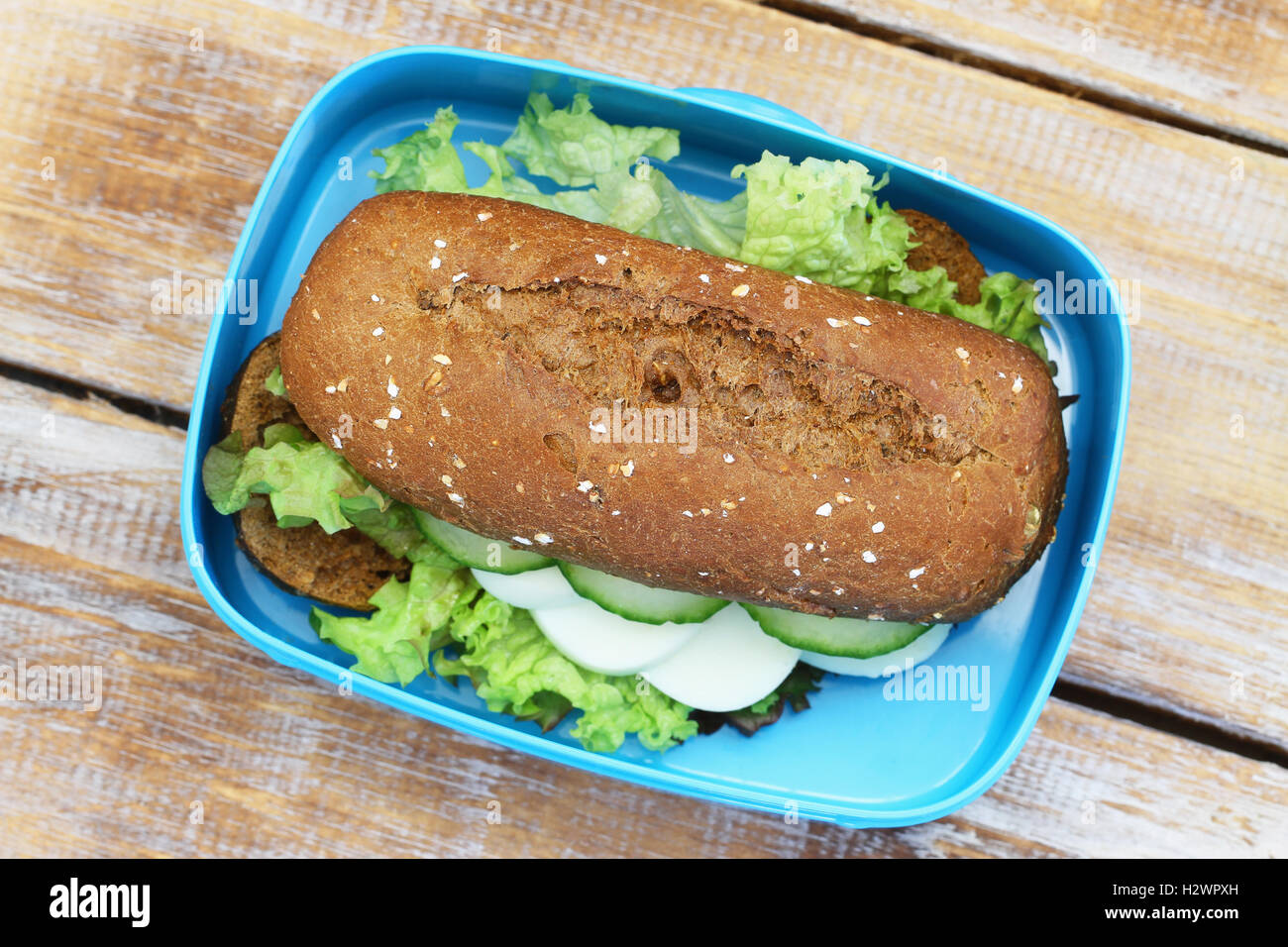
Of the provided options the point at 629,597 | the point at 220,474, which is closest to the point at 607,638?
the point at 629,597

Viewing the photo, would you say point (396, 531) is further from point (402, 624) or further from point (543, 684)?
point (543, 684)

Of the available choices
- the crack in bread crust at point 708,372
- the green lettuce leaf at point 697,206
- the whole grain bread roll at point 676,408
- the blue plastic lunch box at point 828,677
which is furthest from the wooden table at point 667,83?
the crack in bread crust at point 708,372

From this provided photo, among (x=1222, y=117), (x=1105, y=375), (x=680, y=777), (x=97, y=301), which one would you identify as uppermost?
(x=1222, y=117)

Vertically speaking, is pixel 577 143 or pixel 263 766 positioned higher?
pixel 577 143

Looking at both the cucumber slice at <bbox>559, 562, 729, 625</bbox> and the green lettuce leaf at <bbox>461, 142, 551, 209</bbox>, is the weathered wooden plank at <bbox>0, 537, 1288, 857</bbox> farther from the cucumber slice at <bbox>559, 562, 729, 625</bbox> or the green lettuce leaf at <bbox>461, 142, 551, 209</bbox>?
the green lettuce leaf at <bbox>461, 142, 551, 209</bbox>

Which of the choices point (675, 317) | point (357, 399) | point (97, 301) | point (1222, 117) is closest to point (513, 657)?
point (357, 399)

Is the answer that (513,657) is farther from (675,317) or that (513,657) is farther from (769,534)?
(675,317)

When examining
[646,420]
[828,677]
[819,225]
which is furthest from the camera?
[828,677]
